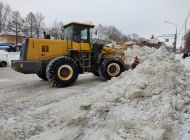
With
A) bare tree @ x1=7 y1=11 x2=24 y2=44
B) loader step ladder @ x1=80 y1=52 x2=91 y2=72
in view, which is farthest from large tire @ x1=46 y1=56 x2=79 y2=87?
bare tree @ x1=7 y1=11 x2=24 y2=44

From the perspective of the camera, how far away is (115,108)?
6332 mm

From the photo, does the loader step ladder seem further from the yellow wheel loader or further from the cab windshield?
the cab windshield

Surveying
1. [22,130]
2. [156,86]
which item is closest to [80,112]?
[22,130]

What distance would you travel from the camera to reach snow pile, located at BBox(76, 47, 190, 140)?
17.1 feet

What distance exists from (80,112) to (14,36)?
63426mm

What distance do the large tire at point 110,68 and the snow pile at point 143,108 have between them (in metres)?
3.04

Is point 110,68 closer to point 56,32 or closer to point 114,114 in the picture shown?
point 114,114

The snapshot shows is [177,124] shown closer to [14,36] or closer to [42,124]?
[42,124]

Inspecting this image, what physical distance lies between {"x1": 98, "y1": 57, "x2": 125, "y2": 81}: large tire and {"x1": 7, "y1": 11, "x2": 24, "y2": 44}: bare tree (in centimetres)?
5516

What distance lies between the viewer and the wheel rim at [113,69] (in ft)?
38.0

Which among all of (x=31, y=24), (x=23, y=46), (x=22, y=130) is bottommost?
(x=22, y=130)

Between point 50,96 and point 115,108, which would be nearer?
point 115,108

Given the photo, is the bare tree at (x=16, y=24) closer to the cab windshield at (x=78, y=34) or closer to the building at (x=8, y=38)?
the building at (x=8, y=38)

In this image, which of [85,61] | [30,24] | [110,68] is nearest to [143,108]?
[110,68]
